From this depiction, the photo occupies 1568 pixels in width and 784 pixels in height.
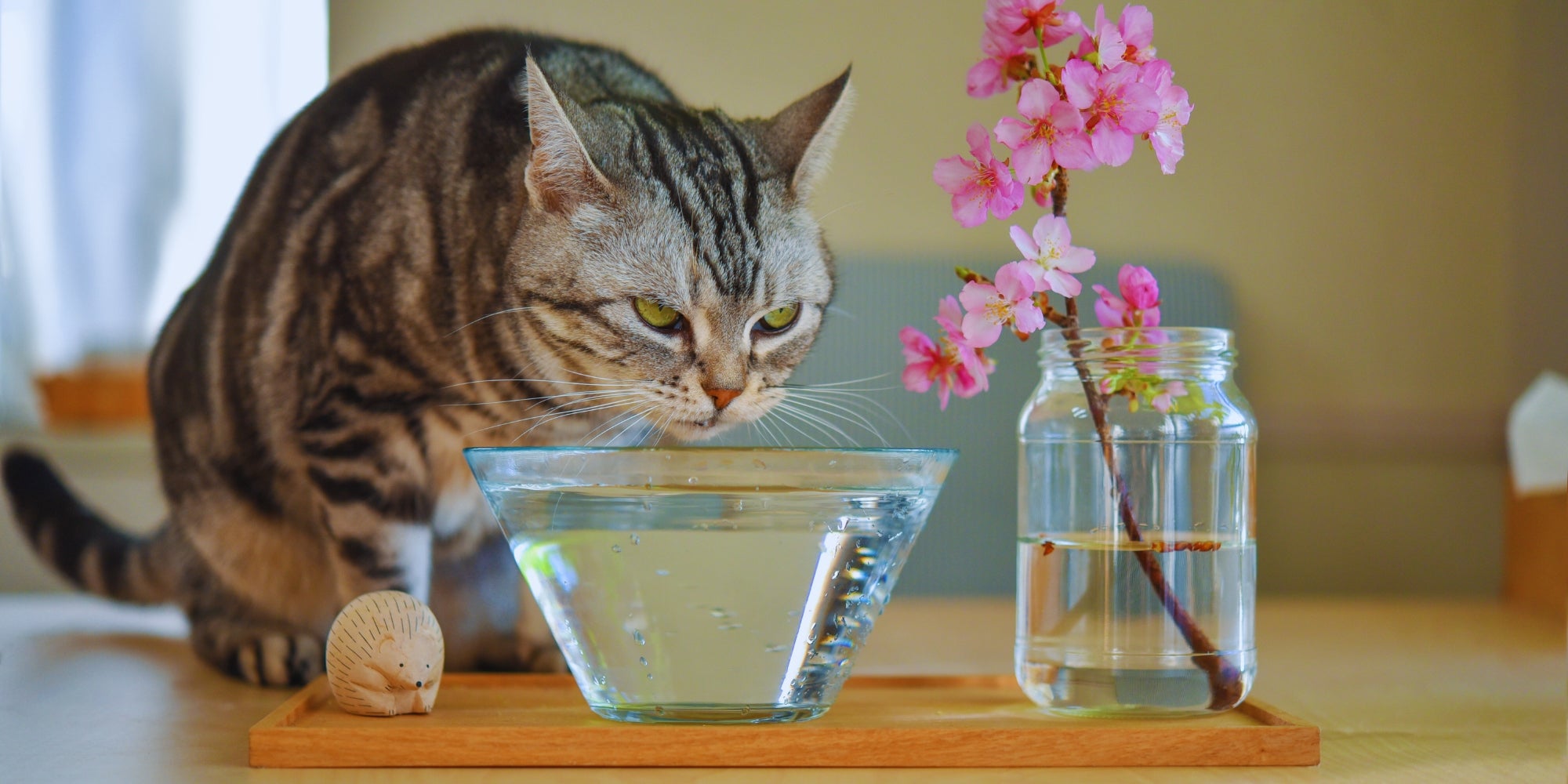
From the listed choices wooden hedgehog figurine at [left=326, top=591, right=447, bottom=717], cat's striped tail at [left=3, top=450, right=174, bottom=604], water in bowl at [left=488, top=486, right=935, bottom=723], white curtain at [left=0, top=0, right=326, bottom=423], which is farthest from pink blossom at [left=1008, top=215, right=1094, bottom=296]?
white curtain at [left=0, top=0, right=326, bottom=423]

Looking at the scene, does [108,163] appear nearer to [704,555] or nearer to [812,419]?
[812,419]

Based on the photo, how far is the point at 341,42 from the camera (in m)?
0.99

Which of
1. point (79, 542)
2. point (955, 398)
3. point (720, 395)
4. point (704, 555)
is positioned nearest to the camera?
point (704, 555)

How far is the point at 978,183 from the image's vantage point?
56 centimetres

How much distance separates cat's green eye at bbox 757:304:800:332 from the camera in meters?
0.72

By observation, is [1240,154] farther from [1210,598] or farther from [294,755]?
[294,755]

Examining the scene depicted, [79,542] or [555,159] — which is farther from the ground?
[555,159]

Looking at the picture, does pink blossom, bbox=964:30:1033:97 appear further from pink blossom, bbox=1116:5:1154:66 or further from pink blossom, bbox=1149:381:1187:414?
pink blossom, bbox=1149:381:1187:414

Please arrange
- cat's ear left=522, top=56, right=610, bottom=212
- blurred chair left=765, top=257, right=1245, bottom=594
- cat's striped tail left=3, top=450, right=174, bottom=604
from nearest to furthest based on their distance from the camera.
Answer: cat's ear left=522, top=56, right=610, bottom=212
cat's striped tail left=3, top=450, right=174, bottom=604
blurred chair left=765, top=257, right=1245, bottom=594

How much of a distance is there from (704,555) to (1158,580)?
22cm

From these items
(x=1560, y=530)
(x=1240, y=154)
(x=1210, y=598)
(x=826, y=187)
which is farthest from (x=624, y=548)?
(x=1560, y=530)

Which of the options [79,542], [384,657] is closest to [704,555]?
[384,657]

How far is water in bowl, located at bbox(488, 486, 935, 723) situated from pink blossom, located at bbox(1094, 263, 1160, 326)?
0.47 feet

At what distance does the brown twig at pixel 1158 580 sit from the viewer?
0.57 m
